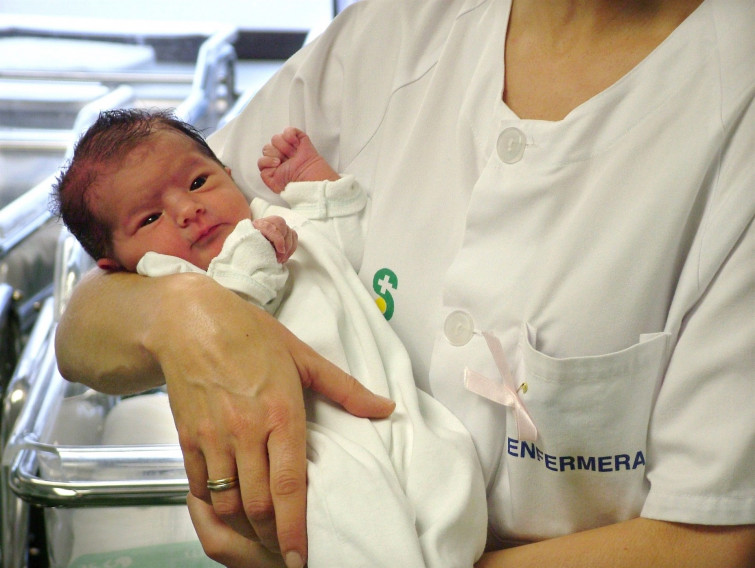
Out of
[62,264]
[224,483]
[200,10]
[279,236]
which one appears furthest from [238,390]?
[200,10]

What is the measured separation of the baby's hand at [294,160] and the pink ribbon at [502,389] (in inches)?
15.1

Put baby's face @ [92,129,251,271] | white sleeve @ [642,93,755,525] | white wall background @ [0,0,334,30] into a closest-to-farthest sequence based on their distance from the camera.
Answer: white sleeve @ [642,93,755,525]
baby's face @ [92,129,251,271]
white wall background @ [0,0,334,30]

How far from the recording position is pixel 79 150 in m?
1.12

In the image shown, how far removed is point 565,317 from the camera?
80 centimetres

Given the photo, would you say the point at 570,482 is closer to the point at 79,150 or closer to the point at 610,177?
the point at 610,177

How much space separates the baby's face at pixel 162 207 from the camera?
1.06m

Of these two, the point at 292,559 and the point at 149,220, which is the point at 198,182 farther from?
the point at 292,559

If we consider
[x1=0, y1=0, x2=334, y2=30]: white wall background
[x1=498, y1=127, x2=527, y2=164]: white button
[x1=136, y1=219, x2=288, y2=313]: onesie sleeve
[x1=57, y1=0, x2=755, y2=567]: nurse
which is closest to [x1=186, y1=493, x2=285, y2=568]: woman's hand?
[x1=57, y1=0, x2=755, y2=567]: nurse

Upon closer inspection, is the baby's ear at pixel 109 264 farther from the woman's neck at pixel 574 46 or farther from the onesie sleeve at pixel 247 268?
the woman's neck at pixel 574 46

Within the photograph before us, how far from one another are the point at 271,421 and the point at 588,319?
316mm

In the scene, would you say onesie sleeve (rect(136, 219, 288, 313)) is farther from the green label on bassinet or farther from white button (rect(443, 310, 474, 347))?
the green label on bassinet

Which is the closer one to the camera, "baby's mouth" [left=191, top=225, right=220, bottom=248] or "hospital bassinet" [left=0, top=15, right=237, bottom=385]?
"baby's mouth" [left=191, top=225, right=220, bottom=248]

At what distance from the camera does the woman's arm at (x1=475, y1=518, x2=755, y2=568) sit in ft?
2.53

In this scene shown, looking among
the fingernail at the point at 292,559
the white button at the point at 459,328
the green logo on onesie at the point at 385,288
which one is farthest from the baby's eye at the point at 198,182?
the fingernail at the point at 292,559
